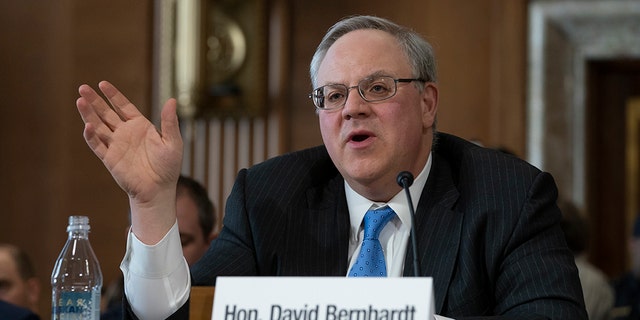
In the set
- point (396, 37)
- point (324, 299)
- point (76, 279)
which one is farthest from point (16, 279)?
point (324, 299)

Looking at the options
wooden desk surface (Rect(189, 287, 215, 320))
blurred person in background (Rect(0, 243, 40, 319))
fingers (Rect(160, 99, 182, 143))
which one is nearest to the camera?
wooden desk surface (Rect(189, 287, 215, 320))

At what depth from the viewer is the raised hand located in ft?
7.92

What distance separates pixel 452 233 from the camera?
2746mm

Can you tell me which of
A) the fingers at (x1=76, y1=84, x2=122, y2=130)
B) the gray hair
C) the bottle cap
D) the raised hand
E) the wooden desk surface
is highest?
the gray hair

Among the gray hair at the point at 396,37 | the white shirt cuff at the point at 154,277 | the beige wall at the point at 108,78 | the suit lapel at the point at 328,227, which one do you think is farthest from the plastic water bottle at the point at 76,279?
the beige wall at the point at 108,78

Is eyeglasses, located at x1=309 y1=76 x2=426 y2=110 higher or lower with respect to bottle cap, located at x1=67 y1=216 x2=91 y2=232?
higher

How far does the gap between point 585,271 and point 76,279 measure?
9.95ft

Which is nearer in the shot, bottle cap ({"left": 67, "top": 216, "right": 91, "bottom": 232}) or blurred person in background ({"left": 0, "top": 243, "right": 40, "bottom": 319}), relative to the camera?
bottle cap ({"left": 67, "top": 216, "right": 91, "bottom": 232})

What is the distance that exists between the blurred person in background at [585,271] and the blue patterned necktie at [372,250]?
240 centimetres

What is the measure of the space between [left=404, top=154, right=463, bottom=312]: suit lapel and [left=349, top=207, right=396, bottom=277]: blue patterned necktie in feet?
0.24

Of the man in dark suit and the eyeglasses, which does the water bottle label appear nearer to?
the man in dark suit

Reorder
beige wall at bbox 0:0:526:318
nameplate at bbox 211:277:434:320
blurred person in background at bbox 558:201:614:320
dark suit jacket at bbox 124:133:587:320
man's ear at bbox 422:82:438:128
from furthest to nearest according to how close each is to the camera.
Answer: beige wall at bbox 0:0:526:318, blurred person in background at bbox 558:201:614:320, man's ear at bbox 422:82:438:128, dark suit jacket at bbox 124:133:587:320, nameplate at bbox 211:277:434:320

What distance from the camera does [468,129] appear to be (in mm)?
6320

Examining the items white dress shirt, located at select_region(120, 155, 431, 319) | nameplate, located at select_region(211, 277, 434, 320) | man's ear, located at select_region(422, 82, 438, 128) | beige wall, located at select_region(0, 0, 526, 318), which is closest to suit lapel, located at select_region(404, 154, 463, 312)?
man's ear, located at select_region(422, 82, 438, 128)
